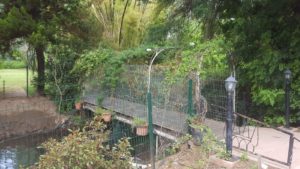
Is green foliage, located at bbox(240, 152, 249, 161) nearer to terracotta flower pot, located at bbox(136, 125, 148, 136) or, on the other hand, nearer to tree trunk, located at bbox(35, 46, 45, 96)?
terracotta flower pot, located at bbox(136, 125, 148, 136)

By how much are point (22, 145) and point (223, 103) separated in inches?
250

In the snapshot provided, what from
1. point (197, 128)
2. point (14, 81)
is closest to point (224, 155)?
point (197, 128)

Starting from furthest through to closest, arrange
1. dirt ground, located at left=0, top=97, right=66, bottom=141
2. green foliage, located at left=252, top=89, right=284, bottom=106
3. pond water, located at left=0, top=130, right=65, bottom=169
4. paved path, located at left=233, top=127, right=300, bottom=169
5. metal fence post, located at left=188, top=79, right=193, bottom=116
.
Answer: dirt ground, located at left=0, top=97, right=66, bottom=141
pond water, located at left=0, top=130, right=65, bottom=169
green foliage, located at left=252, top=89, right=284, bottom=106
metal fence post, located at left=188, top=79, right=193, bottom=116
paved path, located at left=233, top=127, right=300, bottom=169

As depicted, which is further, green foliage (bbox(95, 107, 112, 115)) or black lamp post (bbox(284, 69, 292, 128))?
green foliage (bbox(95, 107, 112, 115))

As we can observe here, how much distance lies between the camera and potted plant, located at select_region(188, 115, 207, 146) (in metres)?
6.77

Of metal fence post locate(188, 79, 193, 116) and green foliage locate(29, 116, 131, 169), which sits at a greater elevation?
metal fence post locate(188, 79, 193, 116)

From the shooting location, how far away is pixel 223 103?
8891 mm

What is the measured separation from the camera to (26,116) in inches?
518

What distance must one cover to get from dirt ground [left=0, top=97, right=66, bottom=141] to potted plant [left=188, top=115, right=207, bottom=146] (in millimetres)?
6972

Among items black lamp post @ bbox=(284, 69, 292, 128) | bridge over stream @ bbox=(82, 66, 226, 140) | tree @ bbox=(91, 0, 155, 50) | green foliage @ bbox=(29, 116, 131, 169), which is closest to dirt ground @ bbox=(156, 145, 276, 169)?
bridge over stream @ bbox=(82, 66, 226, 140)

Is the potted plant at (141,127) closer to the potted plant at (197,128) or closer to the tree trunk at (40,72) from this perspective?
the potted plant at (197,128)

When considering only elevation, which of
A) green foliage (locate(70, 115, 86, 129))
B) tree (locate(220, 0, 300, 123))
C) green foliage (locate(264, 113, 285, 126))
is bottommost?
green foliage (locate(70, 115, 86, 129))

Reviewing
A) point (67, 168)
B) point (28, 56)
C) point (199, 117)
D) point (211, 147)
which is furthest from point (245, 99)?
point (28, 56)

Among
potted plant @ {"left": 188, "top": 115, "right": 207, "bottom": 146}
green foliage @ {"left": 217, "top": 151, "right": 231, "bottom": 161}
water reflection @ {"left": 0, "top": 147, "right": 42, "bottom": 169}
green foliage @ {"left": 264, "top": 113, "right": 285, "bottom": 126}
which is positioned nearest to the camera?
green foliage @ {"left": 217, "top": 151, "right": 231, "bottom": 161}
